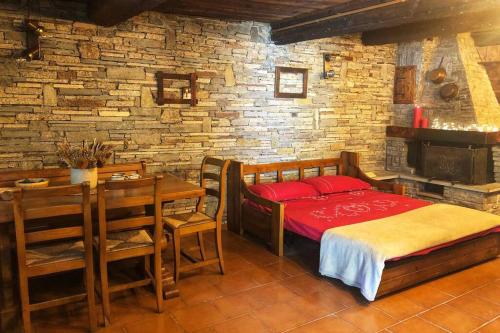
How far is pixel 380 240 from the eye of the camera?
313 cm

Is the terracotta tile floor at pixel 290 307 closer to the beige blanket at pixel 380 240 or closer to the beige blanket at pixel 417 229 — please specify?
the beige blanket at pixel 380 240

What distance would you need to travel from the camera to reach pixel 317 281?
337 centimetres

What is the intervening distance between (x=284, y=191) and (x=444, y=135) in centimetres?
225

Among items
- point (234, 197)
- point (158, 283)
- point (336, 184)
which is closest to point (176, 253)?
point (158, 283)

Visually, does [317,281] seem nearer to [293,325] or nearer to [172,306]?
[293,325]

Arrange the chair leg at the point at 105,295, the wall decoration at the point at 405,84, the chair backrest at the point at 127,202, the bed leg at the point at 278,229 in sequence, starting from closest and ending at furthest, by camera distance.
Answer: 1. the chair backrest at the point at 127,202
2. the chair leg at the point at 105,295
3. the bed leg at the point at 278,229
4. the wall decoration at the point at 405,84

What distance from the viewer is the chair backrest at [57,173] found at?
3.27m

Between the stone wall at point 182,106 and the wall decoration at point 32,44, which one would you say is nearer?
the wall decoration at point 32,44

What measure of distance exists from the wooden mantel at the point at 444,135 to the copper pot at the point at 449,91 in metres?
0.46

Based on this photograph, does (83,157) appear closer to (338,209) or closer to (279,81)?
(338,209)

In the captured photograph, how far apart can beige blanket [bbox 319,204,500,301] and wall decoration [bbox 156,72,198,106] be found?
2.01 meters

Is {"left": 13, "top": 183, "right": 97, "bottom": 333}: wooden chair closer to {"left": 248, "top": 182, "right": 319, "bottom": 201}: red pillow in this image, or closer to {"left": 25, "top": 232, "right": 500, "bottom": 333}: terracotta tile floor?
{"left": 25, "top": 232, "right": 500, "bottom": 333}: terracotta tile floor

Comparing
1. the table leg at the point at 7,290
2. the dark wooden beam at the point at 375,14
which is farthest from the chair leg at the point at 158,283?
the dark wooden beam at the point at 375,14

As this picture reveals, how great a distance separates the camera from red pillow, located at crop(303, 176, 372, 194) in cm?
476
